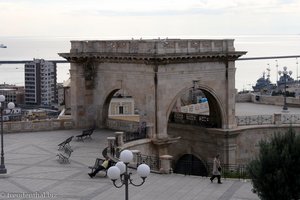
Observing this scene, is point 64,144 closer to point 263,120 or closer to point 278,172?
point 278,172

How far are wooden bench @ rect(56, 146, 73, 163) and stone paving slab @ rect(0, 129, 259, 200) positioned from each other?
0.26 metres

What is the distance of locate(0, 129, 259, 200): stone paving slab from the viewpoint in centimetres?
2092

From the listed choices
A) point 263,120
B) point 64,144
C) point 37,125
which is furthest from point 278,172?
point 37,125

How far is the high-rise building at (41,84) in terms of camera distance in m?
121

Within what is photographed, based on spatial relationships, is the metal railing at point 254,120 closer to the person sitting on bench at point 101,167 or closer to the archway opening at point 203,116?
the archway opening at point 203,116

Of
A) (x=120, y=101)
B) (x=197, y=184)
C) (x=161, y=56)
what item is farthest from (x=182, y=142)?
(x=120, y=101)

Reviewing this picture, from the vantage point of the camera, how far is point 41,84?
401 feet

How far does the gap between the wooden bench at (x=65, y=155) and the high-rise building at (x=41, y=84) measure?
90.5 meters

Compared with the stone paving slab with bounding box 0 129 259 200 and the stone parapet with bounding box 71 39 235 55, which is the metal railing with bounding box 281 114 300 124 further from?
the stone paving slab with bounding box 0 129 259 200

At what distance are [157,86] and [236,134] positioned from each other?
679 centimetres

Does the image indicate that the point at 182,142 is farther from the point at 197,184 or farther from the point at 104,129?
the point at 197,184

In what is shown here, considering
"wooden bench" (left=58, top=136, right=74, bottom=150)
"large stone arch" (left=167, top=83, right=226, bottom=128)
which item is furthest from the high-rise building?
"wooden bench" (left=58, top=136, right=74, bottom=150)

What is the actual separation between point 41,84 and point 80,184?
102165 mm

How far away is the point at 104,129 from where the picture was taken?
36094mm
